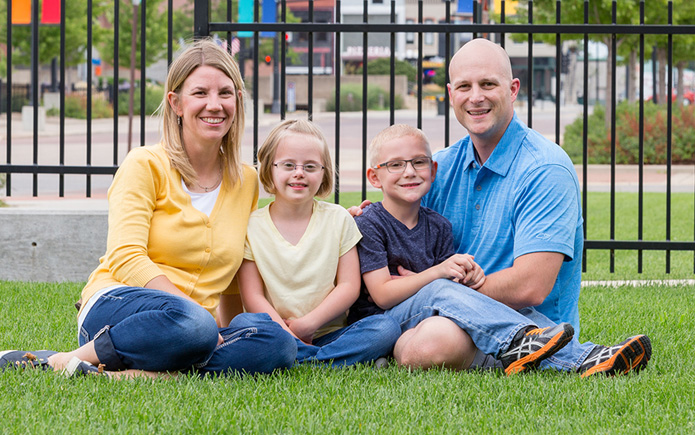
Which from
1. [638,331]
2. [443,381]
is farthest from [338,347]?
[638,331]

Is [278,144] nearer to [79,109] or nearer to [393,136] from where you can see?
[393,136]

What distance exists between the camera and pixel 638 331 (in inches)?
172

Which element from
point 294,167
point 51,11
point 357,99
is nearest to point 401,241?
point 294,167

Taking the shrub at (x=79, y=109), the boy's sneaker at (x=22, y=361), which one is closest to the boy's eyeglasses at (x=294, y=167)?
the boy's sneaker at (x=22, y=361)

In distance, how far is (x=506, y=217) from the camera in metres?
3.49

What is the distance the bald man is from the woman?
77 cm

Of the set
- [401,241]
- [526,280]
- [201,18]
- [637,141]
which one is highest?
[201,18]

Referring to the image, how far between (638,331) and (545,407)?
171cm

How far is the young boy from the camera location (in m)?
3.27

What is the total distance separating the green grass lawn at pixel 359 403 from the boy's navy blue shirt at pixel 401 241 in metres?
0.46

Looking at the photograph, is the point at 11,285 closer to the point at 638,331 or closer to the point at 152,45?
the point at 638,331

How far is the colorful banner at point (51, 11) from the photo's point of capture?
6370mm

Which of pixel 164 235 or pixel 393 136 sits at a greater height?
pixel 393 136

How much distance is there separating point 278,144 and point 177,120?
0.44m
